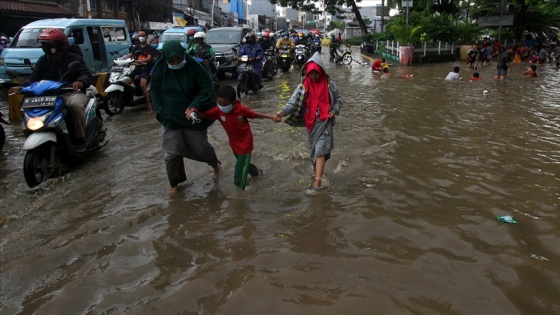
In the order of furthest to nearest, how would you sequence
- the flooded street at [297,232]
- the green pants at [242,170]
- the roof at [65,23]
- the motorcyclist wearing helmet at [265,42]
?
the motorcyclist wearing helmet at [265,42] → the roof at [65,23] → the green pants at [242,170] → the flooded street at [297,232]

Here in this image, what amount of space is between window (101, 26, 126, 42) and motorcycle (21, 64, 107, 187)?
24.1 feet

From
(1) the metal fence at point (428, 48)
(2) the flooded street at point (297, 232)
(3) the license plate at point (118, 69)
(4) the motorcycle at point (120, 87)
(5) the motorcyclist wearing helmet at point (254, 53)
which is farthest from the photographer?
(1) the metal fence at point (428, 48)

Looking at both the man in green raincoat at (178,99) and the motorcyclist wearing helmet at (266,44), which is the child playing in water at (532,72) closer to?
the motorcyclist wearing helmet at (266,44)

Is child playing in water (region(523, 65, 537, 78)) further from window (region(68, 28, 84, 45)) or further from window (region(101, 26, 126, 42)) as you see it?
window (region(68, 28, 84, 45))

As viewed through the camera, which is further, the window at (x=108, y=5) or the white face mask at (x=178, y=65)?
the window at (x=108, y=5)

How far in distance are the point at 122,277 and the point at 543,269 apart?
9.37 ft

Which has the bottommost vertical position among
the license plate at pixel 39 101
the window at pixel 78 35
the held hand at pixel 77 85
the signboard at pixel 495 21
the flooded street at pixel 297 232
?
the flooded street at pixel 297 232

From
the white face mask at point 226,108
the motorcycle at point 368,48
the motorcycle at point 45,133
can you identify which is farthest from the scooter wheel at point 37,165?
the motorcycle at point 368,48

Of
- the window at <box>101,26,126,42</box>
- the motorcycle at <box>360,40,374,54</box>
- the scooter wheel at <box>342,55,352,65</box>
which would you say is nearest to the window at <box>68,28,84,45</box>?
the window at <box>101,26,126,42</box>

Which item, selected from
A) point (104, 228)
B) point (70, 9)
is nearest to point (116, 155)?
point (104, 228)

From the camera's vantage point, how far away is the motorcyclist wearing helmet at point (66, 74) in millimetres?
5320

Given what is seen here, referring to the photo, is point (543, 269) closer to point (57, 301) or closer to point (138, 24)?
point (57, 301)

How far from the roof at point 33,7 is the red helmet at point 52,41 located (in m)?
17.5

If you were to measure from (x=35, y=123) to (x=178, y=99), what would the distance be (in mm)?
1657
